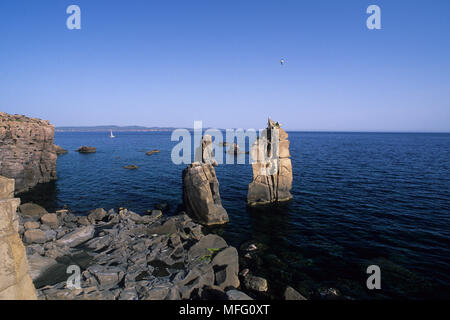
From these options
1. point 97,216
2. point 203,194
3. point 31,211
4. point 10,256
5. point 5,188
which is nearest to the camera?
point 10,256

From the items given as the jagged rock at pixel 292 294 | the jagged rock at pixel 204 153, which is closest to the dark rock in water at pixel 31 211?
the jagged rock at pixel 204 153

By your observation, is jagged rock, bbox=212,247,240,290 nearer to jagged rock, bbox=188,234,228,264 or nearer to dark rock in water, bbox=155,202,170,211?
jagged rock, bbox=188,234,228,264

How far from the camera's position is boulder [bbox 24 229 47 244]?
1585 centimetres

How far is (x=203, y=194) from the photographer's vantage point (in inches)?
920

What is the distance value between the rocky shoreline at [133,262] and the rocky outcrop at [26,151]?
2082cm

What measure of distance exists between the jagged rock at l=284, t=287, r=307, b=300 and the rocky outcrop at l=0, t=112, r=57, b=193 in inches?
1705

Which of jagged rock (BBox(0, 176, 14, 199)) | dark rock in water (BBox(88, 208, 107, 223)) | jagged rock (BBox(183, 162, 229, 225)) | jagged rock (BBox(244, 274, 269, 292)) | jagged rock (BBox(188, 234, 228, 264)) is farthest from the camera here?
jagged rock (BBox(183, 162, 229, 225))

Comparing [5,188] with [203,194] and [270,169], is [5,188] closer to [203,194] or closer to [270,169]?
[203,194]

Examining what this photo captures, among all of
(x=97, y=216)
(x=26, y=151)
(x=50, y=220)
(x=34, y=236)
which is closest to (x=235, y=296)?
(x=34, y=236)

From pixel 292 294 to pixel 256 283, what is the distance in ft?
7.60

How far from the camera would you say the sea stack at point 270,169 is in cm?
2888

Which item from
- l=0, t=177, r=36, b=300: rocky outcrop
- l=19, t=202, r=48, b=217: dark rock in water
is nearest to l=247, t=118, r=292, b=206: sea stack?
l=0, t=177, r=36, b=300: rocky outcrop

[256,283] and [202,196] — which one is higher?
[202,196]
